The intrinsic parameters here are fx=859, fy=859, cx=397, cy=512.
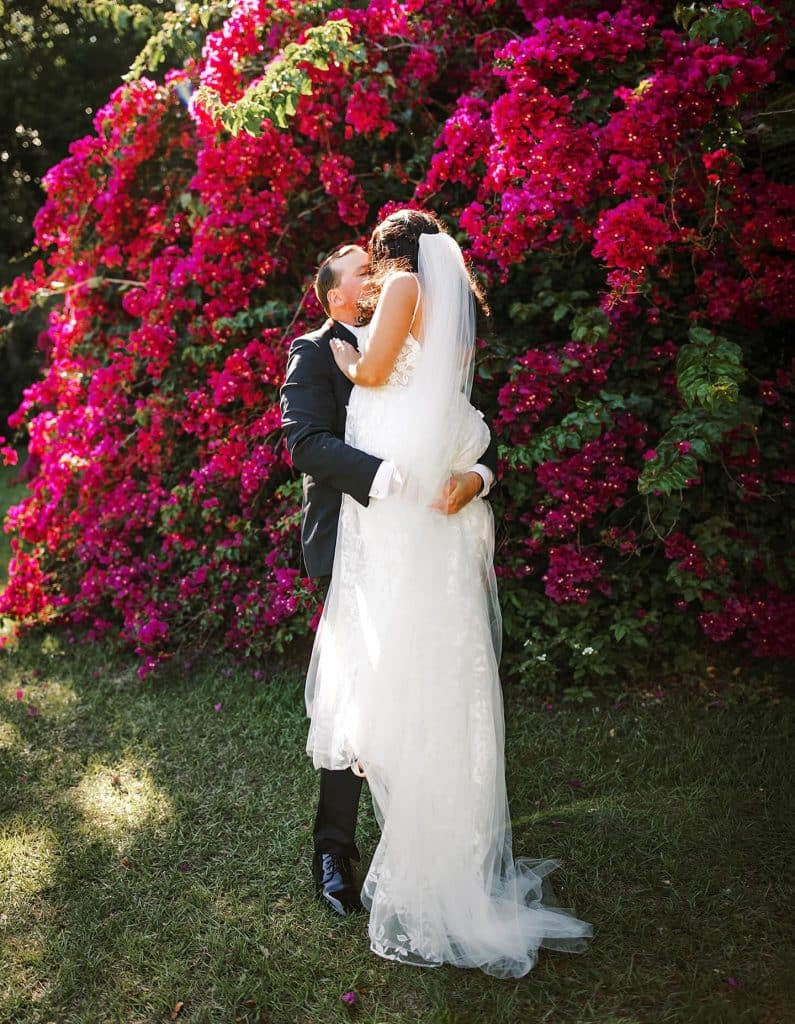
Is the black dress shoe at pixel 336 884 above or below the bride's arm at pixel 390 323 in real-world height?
below

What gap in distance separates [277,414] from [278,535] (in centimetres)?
61

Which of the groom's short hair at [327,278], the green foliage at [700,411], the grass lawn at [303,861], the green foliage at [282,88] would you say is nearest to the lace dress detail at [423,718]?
the grass lawn at [303,861]

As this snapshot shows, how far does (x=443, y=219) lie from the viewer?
13.7 feet

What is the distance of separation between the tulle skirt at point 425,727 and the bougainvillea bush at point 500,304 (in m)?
1.07

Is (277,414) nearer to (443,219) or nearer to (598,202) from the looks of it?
(443,219)

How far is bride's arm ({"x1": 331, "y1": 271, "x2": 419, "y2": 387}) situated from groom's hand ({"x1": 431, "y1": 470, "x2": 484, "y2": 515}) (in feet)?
1.23

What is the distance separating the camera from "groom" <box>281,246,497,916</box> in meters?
2.56

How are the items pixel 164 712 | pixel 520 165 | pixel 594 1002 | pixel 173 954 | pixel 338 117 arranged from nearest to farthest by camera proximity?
1. pixel 594 1002
2. pixel 173 954
3. pixel 520 165
4. pixel 164 712
5. pixel 338 117

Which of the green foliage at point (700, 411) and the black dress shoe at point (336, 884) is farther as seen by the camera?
the green foliage at point (700, 411)

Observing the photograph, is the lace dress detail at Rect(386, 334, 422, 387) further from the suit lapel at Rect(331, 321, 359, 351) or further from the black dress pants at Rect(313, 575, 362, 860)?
the black dress pants at Rect(313, 575, 362, 860)

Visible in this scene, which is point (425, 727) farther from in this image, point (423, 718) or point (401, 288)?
point (401, 288)

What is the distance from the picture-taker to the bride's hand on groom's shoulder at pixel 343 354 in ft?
8.61

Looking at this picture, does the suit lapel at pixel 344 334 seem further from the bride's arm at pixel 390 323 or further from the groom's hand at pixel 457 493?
the groom's hand at pixel 457 493

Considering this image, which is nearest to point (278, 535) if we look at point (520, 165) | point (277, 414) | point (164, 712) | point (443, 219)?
point (277, 414)
